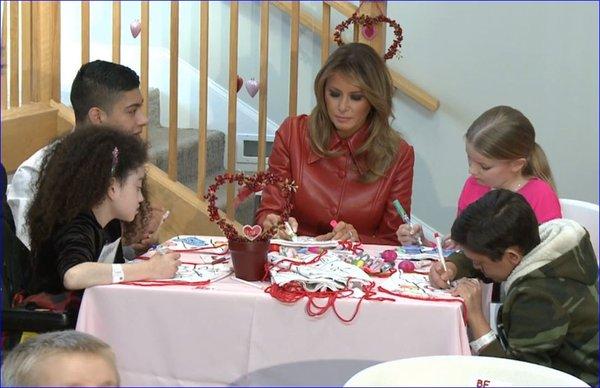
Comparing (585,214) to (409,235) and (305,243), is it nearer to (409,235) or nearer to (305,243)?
(409,235)

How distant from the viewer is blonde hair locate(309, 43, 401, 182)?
2.72 meters

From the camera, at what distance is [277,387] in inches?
74.1

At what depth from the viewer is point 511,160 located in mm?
2488

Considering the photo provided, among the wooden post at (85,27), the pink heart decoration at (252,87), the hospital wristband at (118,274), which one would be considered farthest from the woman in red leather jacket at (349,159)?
the wooden post at (85,27)

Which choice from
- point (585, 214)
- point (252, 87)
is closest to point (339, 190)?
point (585, 214)

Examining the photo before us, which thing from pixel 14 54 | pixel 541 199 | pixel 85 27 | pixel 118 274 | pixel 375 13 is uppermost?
pixel 375 13

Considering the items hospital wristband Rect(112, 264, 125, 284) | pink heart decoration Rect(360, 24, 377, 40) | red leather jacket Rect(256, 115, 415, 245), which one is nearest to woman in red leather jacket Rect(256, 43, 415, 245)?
red leather jacket Rect(256, 115, 415, 245)

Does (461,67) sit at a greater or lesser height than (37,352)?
greater

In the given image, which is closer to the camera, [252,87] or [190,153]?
[252,87]

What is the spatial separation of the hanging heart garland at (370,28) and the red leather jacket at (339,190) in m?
0.44

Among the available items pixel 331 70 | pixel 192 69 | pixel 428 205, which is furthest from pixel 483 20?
pixel 331 70

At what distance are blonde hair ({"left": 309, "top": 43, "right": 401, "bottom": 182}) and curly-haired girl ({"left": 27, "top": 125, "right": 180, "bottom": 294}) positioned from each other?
0.72 m

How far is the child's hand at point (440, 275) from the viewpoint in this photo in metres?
1.96

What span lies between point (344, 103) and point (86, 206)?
0.93 meters
